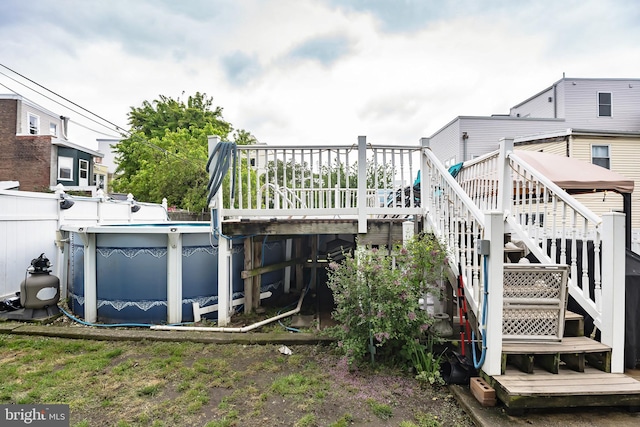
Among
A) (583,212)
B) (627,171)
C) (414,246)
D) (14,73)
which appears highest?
(14,73)

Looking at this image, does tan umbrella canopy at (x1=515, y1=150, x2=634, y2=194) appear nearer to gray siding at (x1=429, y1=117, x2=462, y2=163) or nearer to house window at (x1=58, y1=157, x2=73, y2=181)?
gray siding at (x1=429, y1=117, x2=462, y2=163)

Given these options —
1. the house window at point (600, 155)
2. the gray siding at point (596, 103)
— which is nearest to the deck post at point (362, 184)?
the house window at point (600, 155)

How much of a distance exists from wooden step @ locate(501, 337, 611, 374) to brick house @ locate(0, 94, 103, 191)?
1731 cm

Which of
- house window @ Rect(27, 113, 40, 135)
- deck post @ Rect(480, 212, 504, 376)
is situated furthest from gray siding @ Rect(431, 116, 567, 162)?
house window @ Rect(27, 113, 40, 135)

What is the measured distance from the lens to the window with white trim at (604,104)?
45.1ft

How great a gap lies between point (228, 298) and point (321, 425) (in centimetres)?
233

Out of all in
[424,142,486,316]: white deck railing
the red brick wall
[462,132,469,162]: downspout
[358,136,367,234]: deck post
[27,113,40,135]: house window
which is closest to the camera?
[424,142,486,316]: white deck railing

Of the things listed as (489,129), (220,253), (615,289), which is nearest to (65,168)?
(220,253)

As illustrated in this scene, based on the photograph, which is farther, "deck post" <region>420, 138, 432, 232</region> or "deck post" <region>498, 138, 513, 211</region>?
"deck post" <region>420, 138, 432, 232</region>

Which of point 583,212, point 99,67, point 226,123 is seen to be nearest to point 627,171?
point 583,212

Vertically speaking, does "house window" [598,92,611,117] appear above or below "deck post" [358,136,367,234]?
above

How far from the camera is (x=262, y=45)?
848cm

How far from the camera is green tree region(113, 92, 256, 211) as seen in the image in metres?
14.6

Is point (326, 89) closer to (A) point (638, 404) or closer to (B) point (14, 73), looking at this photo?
(B) point (14, 73)
